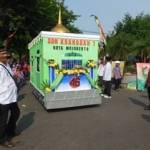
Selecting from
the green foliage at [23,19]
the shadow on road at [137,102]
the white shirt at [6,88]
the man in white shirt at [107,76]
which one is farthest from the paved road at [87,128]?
the green foliage at [23,19]

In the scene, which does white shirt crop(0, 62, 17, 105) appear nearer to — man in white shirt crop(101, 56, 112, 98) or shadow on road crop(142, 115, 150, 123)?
shadow on road crop(142, 115, 150, 123)

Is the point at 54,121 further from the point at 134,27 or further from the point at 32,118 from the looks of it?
the point at 134,27

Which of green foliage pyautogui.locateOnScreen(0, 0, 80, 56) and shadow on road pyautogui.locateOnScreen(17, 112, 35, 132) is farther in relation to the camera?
green foliage pyautogui.locateOnScreen(0, 0, 80, 56)

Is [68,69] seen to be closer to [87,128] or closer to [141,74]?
[87,128]

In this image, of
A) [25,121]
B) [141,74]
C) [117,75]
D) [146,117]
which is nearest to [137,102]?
[146,117]

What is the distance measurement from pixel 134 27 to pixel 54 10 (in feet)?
87.1

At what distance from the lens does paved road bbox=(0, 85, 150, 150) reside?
835 cm

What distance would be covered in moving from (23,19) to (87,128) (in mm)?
21548

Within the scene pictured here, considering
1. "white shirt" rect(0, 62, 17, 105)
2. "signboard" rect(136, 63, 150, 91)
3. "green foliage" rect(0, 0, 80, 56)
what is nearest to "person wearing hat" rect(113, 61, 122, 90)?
"signboard" rect(136, 63, 150, 91)

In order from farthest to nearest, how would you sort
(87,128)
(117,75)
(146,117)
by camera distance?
(117,75) → (146,117) → (87,128)

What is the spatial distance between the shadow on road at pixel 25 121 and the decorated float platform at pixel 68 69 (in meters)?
0.69

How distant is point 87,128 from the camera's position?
1006 centimetres

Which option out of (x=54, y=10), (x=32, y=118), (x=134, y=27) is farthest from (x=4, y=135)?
(x=134, y=27)

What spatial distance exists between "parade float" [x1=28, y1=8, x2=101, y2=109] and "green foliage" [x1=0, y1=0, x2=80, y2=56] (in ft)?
Answer: 55.7
